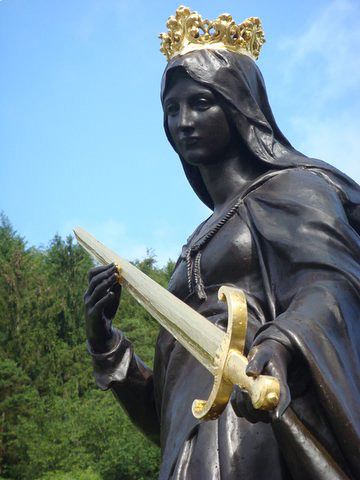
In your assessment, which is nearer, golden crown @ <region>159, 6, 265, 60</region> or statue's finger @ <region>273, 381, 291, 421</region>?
statue's finger @ <region>273, 381, 291, 421</region>

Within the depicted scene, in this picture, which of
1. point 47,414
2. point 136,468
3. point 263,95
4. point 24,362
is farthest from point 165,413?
Result: point 24,362

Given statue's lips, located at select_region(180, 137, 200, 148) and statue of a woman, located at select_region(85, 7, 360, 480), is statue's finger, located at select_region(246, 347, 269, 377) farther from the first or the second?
statue's lips, located at select_region(180, 137, 200, 148)

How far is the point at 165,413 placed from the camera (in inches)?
157

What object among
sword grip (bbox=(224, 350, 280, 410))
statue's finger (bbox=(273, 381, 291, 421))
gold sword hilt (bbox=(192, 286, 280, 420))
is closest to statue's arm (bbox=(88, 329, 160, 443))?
gold sword hilt (bbox=(192, 286, 280, 420))

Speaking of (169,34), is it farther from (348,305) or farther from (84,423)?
(84,423)

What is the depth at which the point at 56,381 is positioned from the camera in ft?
107

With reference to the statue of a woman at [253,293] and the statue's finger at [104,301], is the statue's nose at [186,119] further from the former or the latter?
the statue's finger at [104,301]

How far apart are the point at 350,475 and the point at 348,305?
737mm

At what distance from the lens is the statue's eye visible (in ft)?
14.8

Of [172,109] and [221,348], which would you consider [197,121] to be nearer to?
[172,109]

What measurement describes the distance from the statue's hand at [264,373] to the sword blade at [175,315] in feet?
0.44

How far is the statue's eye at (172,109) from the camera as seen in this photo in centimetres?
450

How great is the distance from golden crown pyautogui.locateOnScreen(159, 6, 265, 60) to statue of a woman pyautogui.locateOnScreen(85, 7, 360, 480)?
0.08 m

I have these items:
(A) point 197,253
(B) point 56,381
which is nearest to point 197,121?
(A) point 197,253
